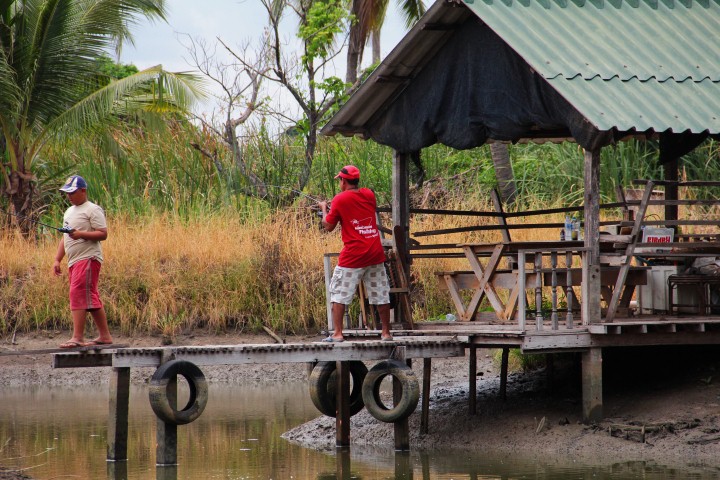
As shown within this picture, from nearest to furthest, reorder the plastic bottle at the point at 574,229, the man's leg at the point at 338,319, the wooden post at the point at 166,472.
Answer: the wooden post at the point at 166,472 < the man's leg at the point at 338,319 < the plastic bottle at the point at 574,229

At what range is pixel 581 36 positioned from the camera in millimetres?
12078

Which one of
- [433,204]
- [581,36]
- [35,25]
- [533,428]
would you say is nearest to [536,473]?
[533,428]

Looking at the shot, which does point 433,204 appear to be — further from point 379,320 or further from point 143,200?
point 379,320

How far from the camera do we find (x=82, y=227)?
1096 cm

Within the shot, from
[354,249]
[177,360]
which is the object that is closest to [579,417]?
[354,249]

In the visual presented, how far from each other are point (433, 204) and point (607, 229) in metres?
8.04

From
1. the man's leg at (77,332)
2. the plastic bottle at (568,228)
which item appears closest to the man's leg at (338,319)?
the man's leg at (77,332)

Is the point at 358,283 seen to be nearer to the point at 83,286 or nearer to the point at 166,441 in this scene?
the point at 166,441

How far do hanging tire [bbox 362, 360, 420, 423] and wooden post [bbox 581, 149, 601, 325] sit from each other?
1.74m

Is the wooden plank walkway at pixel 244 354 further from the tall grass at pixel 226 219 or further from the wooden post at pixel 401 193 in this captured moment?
the tall grass at pixel 226 219

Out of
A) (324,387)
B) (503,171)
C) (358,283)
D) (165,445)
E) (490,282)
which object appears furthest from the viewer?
(503,171)

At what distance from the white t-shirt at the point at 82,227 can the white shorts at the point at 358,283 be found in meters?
2.21

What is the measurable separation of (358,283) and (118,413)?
2514mm

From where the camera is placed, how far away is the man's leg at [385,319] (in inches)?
454
